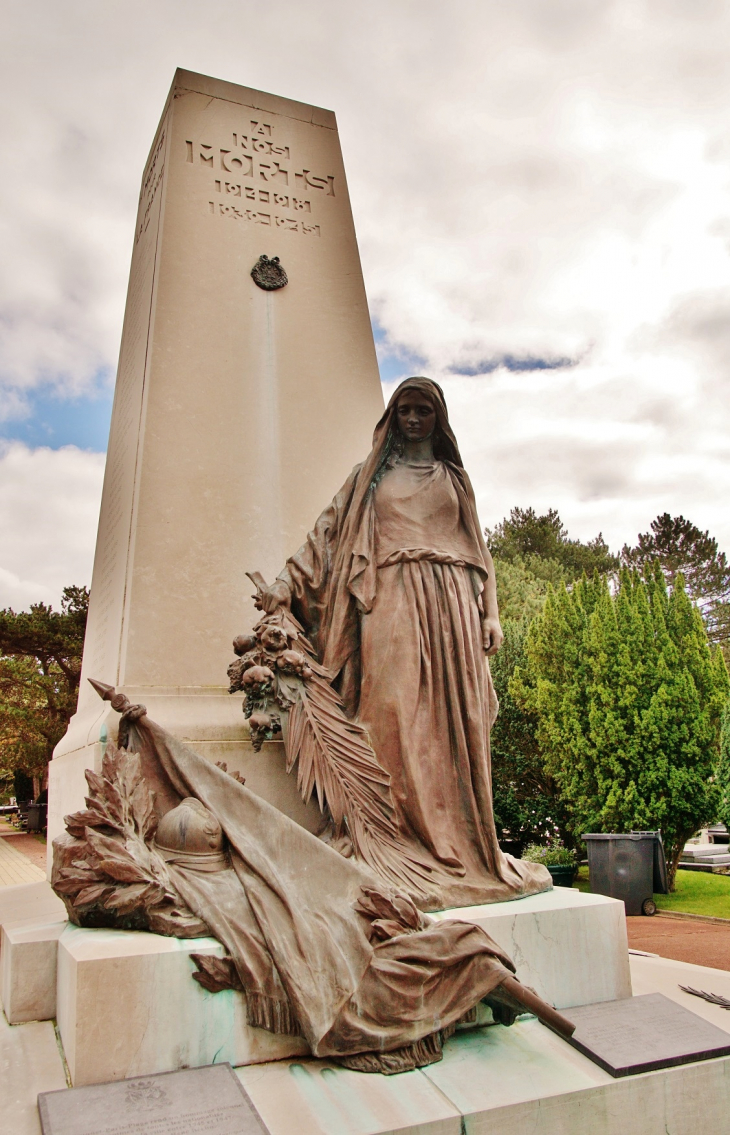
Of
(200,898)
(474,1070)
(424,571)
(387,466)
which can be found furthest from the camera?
(387,466)

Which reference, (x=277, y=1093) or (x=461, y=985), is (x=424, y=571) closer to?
(x=461, y=985)

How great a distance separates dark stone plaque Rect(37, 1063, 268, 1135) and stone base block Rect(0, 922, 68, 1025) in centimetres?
70

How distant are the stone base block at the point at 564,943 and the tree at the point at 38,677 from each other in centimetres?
1882

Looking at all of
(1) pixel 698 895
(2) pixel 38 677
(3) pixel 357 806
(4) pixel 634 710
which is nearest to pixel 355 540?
(3) pixel 357 806

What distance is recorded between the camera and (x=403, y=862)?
3.61 meters

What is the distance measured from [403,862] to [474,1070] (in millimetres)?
929

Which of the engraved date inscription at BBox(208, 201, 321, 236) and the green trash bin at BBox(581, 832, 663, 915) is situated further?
the green trash bin at BBox(581, 832, 663, 915)

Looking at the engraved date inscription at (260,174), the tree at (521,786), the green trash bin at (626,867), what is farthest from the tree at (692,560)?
the engraved date inscription at (260,174)

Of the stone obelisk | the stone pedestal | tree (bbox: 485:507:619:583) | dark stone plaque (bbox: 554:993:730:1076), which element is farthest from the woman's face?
tree (bbox: 485:507:619:583)

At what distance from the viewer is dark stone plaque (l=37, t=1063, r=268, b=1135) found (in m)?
2.34

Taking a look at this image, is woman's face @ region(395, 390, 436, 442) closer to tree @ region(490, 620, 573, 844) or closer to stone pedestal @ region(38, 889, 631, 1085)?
stone pedestal @ region(38, 889, 631, 1085)

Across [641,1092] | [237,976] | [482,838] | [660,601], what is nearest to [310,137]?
[482,838]

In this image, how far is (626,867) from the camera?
11.0 meters

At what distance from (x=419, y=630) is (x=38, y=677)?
22800mm
